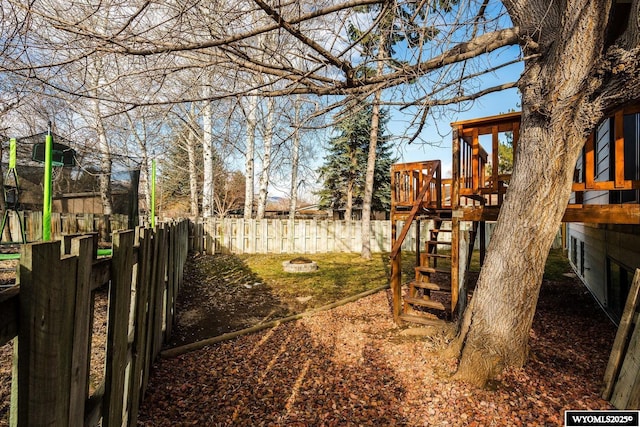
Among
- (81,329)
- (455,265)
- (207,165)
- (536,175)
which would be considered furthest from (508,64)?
(207,165)

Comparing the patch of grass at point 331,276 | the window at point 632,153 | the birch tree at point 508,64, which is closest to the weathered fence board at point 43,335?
the birch tree at point 508,64

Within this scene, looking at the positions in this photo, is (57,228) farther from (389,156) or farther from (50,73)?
(389,156)

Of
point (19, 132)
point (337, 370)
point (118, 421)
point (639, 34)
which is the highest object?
point (19, 132)

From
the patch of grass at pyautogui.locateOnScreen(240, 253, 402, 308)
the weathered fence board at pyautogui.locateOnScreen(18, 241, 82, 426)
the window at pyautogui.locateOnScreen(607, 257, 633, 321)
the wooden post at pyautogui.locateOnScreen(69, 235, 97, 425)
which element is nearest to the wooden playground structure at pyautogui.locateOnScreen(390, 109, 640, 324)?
the window at pyautogui.locateOnScreen(607, 257, 633, 321)

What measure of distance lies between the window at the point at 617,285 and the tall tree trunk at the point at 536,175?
7.39ft

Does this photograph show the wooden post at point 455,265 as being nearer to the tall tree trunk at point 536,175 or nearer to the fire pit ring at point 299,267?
the tall tree trunk at point 536,175

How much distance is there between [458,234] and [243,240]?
966 centimetres

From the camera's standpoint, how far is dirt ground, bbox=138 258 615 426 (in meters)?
2.60

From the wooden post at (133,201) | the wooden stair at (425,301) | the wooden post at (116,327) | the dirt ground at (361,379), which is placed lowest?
the dirt ground at (361,379)

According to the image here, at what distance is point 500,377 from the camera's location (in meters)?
2.97

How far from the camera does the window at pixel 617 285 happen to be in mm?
4371

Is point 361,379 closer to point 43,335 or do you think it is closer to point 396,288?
point 396,288

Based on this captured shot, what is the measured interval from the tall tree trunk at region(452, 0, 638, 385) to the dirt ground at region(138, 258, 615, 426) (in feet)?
1.11

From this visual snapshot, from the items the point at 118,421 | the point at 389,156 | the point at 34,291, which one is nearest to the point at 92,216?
the point at 118,421
